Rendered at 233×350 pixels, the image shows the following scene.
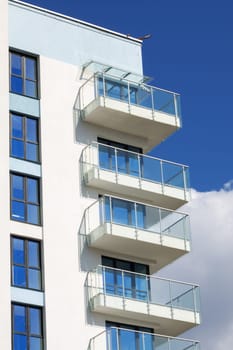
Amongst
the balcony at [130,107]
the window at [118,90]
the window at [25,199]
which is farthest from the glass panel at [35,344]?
the window at [118,90]

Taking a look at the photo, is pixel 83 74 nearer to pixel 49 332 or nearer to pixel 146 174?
pixel 146 174

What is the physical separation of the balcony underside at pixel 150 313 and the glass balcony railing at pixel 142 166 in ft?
16.8

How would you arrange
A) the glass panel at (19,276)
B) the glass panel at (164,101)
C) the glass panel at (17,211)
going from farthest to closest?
the glass panel at (164,101), the glass panel at (17,211), the glass panel at (19,276)

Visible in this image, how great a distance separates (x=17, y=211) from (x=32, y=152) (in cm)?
257

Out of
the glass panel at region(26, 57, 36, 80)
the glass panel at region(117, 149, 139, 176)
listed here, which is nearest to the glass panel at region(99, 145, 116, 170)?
the glass panel at region(117, 149, 139, 176)

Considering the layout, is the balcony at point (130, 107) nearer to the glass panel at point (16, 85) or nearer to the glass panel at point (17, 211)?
the glass panel at point (16, 85)

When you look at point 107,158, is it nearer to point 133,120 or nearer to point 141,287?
point 133,120

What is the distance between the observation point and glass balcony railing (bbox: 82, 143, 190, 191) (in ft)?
154

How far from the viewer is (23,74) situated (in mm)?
46438

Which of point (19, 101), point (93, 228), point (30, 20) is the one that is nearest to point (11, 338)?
point (93, 228)

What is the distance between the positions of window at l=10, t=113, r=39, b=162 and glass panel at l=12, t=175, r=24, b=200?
850 mm

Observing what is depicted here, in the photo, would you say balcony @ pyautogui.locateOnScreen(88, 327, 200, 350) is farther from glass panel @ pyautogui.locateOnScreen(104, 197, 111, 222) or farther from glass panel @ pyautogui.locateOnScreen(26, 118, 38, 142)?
glass panel @ pyautogui.locateOnScreen(26, 118, 38, 142)

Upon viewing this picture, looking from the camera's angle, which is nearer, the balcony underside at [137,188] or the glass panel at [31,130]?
the glass panel at [31,130]

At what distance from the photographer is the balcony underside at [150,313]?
43.9 meters
